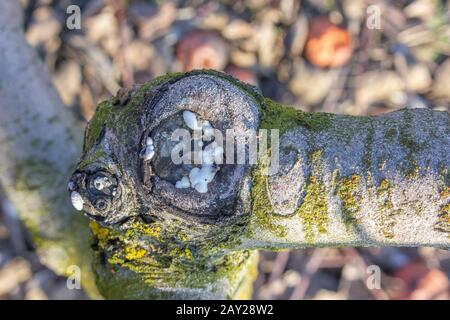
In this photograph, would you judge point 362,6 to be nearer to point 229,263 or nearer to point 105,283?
point 229,263

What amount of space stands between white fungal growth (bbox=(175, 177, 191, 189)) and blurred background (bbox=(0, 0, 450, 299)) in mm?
1375

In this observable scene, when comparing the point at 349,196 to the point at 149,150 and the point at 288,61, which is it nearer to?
the point at 149,150

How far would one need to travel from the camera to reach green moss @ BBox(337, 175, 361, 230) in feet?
2.85

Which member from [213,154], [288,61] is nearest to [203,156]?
[213,154]

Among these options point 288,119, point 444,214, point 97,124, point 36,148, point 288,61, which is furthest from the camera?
point 288,61

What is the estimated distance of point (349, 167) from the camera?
2.86ft

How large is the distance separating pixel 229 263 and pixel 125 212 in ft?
1.23

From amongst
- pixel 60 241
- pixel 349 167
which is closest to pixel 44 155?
pixel 60 241

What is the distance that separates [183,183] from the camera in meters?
0.88

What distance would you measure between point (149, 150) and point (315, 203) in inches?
12.8

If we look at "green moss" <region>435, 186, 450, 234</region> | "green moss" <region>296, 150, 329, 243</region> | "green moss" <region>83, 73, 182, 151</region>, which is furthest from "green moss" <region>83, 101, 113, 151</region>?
"green moss" <region>435, 186, 450, 234</region>

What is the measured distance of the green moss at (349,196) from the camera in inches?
34.2

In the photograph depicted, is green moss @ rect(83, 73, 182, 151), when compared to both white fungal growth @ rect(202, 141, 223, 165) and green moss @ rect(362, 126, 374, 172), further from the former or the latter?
green moss @ rect(362, 126, 374, 172)
